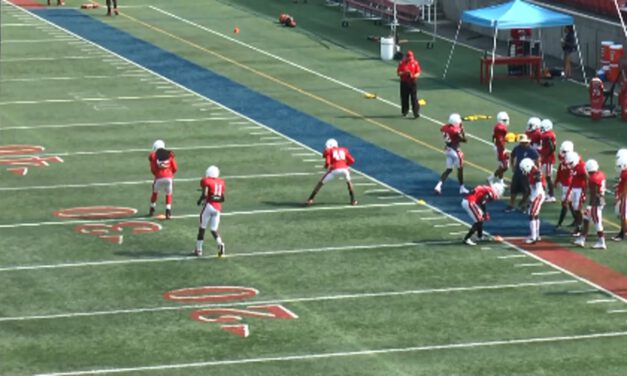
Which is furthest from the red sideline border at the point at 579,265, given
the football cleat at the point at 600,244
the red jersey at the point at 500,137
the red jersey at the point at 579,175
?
the red jersey at the point at 500,137

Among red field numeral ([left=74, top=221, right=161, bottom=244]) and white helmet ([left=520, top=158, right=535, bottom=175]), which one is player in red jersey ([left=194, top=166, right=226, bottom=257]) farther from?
white helmet ([left=520, top=158, right=535, bottom=175])

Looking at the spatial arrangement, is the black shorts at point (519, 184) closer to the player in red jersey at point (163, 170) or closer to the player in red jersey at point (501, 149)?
the player in red jersey at point (501, 149)

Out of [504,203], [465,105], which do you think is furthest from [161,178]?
[465,105]

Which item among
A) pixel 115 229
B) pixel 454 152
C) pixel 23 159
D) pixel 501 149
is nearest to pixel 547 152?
pixel 501 149

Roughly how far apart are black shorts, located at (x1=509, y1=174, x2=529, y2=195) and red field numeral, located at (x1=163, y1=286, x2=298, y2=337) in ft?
24.5

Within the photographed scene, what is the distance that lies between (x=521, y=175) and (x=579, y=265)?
13.1ft

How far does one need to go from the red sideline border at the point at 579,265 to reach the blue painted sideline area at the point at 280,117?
3.36 ft

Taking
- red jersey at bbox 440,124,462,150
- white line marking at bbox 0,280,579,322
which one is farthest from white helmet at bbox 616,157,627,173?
red jersey at bbox 440,124,462,150

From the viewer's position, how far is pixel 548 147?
123ft

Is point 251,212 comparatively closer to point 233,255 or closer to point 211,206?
point 233,255

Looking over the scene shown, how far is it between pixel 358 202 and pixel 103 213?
5.26m

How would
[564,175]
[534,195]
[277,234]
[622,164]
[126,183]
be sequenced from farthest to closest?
[126,183]
[564,175]
[277,234]
[534,195]
[622,164]

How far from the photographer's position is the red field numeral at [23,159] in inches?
1622

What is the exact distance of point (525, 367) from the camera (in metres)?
27.0
